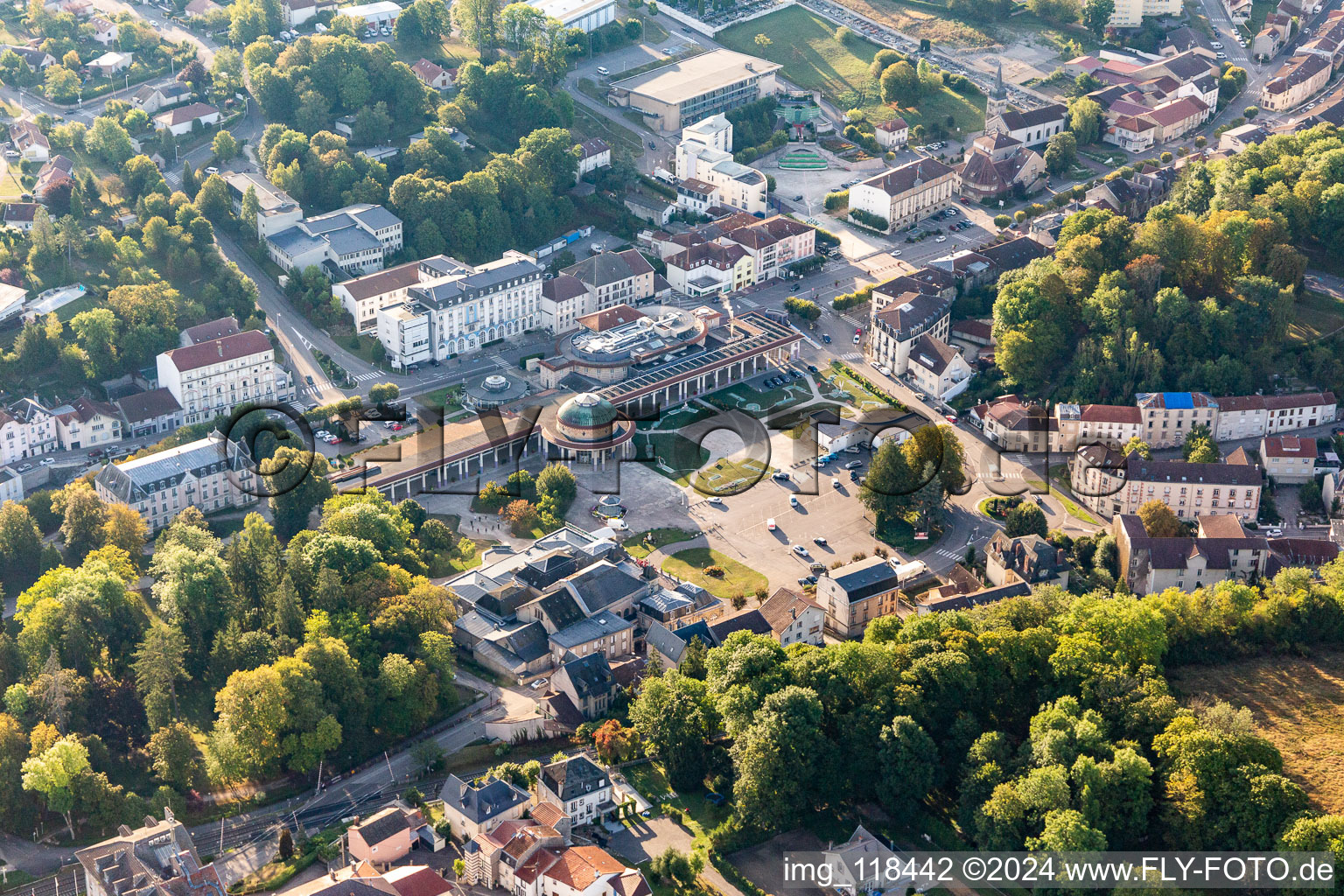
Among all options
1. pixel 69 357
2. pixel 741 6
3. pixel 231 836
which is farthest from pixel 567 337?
pixel 741 6

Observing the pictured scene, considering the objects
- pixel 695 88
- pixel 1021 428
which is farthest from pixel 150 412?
pixel 695 88

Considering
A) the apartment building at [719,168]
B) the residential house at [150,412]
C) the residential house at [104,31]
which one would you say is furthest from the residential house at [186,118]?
the apartment building at [719,168]

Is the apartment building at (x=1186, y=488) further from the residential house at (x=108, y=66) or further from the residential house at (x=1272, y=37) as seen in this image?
Result: the residential house at (x=108, y=66)

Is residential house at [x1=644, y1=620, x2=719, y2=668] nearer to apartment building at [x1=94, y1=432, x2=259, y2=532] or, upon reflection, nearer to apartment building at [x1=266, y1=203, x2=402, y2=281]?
apartment building at [x1=94, y1=432, x2=259, y2=532]

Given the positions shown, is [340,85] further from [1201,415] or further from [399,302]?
[1201,415]

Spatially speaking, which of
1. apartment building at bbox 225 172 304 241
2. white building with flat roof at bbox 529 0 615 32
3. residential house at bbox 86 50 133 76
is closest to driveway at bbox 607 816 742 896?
apartment building at bbox 225 172 304 241
